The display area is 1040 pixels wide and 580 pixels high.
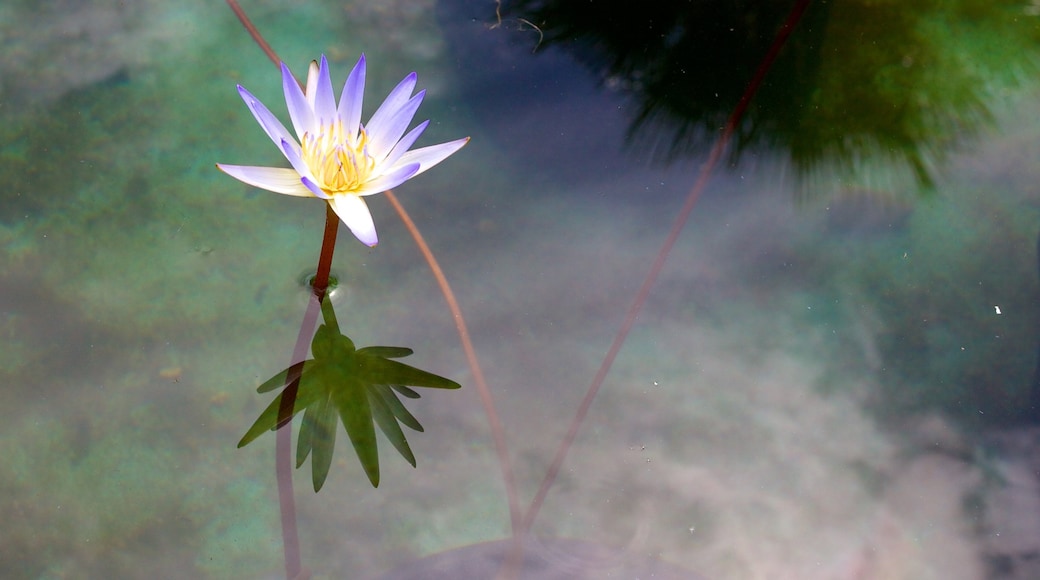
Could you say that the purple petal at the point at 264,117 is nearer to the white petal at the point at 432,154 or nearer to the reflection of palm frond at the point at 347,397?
the white petal at the point at 432,154

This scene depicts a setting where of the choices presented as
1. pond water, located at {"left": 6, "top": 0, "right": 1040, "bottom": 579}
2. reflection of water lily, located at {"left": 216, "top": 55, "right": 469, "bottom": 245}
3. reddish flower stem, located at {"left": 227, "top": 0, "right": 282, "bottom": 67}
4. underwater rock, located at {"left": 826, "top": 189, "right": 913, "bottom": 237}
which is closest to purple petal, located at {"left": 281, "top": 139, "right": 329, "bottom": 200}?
reflection of water lily, located at {"left": 216, "top": 55, "right": 469, "bottom": 245}

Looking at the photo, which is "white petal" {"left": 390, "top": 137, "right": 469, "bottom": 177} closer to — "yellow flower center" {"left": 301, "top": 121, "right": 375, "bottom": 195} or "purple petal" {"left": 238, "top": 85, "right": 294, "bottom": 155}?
"yellow flower center" {"left": 301, "top": 121, "right": 375, "bottom": 195}

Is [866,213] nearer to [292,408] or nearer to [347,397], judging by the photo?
[347,397]

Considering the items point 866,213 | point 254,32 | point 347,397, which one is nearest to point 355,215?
point 347,397

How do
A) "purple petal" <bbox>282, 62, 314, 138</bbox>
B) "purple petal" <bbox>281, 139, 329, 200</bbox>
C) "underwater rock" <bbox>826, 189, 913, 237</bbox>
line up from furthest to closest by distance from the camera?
1. "underwater rock" <bbox>826, 189, 913, 237</bbox>
2. "purple petal" <bbox>282, 62, 314, 138</bbox>
3. "purple petal" <bbox>281, 139, 329, 200</bbox>

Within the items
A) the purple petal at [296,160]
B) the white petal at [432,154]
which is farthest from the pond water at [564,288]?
the purple petal at [296,160]
